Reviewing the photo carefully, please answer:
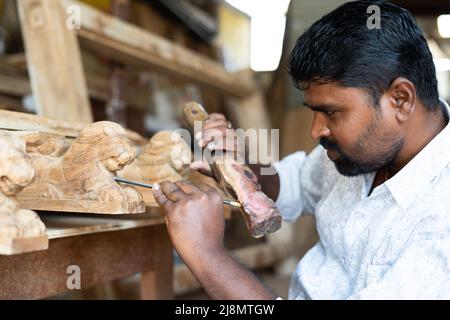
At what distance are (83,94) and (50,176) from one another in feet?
3.34

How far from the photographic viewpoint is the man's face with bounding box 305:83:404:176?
1370 mm

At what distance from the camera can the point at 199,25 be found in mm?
4266

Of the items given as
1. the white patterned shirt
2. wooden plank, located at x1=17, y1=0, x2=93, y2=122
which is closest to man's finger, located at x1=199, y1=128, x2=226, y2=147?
the white patterned shirt

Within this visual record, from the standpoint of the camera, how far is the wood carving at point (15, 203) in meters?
1.00

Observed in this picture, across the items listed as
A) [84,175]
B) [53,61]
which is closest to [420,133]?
[84,175]

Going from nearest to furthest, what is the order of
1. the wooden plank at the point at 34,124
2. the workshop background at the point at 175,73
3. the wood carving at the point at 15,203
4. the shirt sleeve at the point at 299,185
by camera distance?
the wood carving at the point at 15,203, the wooden plank at the point at 34,124, the shirt sleeve at the point at 299,185, the workshop background at the point at 175,73

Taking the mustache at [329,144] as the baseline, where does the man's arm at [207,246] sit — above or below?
below

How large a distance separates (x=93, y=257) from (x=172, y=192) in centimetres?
57

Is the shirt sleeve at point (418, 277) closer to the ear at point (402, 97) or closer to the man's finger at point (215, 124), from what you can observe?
the ear at point (402, 97)

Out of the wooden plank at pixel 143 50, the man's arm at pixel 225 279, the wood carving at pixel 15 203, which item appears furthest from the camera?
the wooden plank at pixel 143 50

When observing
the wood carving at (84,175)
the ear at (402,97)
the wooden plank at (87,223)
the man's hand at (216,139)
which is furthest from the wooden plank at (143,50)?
the ear at (402,97)

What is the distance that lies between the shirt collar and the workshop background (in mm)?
643

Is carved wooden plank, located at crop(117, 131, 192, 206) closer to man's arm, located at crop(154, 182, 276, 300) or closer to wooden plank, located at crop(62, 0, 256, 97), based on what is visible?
man's arm, located at crop(154, 182, 276, 300)

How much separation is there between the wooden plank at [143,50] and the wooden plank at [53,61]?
14cm
